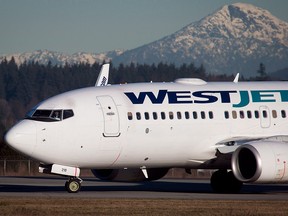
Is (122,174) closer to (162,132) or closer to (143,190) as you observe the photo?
(143,190)

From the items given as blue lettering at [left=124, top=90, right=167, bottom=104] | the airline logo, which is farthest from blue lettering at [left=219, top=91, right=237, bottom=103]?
blue lettering at [left=124, top=90, right=167, bottom=104]

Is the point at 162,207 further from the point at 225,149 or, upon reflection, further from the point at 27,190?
the point at 27,190

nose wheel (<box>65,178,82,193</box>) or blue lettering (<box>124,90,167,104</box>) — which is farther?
blue lettering (<box>124,90,167,104</box>)

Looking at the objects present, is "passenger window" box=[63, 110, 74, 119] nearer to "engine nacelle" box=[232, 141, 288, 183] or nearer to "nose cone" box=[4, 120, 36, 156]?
"nose cone" box=[4, 120, 36, 156]

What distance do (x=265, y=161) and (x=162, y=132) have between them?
13.5 feet

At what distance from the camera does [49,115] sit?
4009 centimetres

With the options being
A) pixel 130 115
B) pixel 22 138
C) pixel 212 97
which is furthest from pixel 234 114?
pixel 22 138

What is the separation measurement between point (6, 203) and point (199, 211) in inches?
246

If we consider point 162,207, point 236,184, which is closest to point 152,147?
point 236,184

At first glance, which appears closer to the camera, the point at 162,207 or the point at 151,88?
the point at 162,207

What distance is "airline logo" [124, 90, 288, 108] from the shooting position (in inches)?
1646

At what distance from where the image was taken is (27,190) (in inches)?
1741

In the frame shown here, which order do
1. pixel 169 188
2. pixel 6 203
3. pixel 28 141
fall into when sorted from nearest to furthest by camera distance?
pixel 6 203 < pixel 28 141 < pixel 169 188

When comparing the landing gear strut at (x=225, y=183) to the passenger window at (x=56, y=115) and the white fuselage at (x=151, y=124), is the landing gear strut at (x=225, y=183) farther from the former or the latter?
the passenger window at (x=56, y=115)
